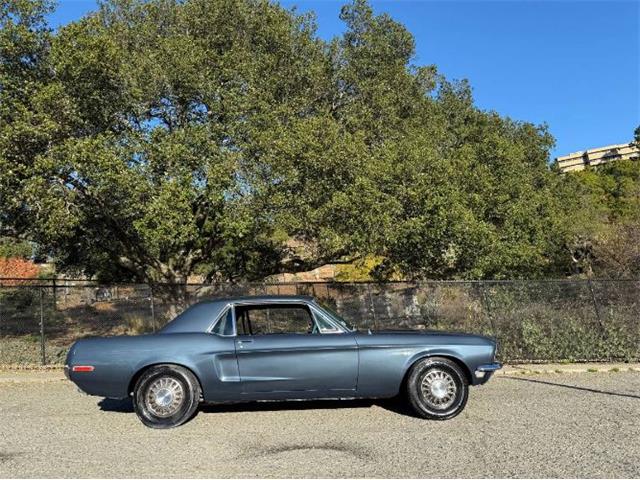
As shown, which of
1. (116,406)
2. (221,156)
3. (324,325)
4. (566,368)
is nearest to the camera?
(324,325)

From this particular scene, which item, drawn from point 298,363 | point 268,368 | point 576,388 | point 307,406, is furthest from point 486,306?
point 268,368

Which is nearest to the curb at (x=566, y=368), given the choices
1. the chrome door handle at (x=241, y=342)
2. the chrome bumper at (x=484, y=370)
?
the chrome bumper at (x=484, y=370)

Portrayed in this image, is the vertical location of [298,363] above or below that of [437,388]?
above

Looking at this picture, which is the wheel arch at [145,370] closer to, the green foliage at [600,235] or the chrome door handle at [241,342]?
the chrome door handle at [241,342]

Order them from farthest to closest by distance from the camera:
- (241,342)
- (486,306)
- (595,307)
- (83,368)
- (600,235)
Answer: (600,235)
(486,306)
(595,307)
(241,342)
(83,368)

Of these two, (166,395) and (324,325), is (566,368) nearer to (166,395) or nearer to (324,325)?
(324,325)

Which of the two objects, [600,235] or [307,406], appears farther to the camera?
[600,235]

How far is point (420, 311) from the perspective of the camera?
11.7 metres

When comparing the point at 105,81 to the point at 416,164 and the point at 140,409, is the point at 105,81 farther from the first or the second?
the point at 140,409

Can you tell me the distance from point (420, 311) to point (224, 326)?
602cm

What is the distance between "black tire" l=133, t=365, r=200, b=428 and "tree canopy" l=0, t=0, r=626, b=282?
4.57 m

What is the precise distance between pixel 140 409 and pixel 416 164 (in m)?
8.46

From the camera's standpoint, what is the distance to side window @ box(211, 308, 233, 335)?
666cm

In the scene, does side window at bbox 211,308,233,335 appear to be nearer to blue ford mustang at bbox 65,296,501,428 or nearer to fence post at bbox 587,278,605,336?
blue ford mustang at bbox 65,296,501,428
